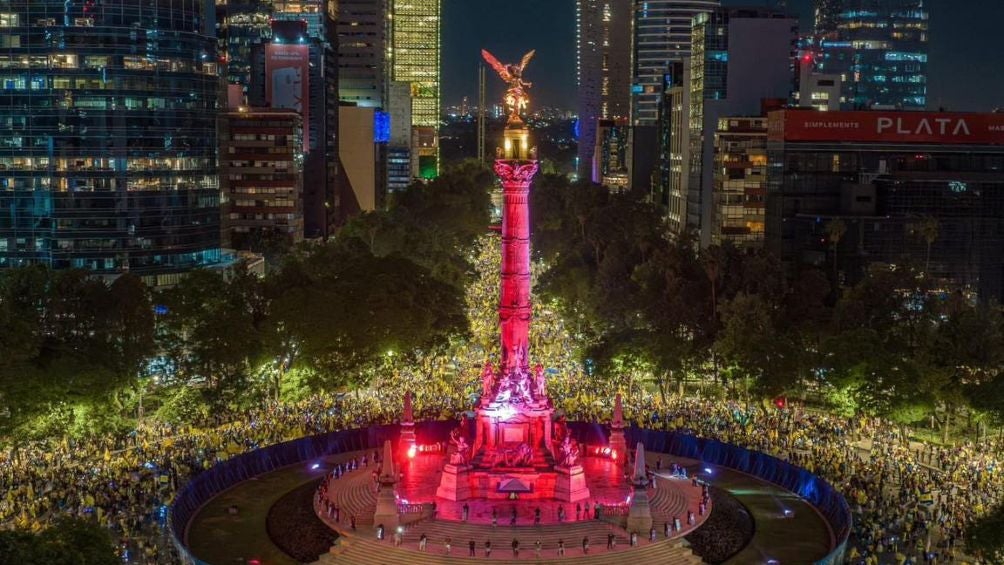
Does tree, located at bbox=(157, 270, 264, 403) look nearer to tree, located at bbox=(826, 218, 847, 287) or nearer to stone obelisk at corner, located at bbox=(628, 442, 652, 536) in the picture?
stone obelisk at corner, located at bbox=(628, 442, 652, 536)

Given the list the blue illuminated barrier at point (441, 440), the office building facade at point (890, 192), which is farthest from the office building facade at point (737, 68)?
the blue illuminated barrier at point (441, 440)

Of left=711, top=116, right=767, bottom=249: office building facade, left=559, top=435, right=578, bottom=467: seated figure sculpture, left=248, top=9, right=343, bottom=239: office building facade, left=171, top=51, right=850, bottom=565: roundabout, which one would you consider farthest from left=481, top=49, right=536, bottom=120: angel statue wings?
left=248, top=9, right=343, bottom=239: office building facade

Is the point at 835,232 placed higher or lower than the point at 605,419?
higher

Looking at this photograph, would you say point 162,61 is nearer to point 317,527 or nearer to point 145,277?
point 145,277

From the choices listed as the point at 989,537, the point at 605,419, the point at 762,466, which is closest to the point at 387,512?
the point at 762,466

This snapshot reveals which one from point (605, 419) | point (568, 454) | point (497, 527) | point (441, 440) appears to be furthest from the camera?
point (605, 419)

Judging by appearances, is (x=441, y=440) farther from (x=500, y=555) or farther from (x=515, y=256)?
(x=500, y=555)

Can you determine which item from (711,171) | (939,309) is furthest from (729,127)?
(939,309)
